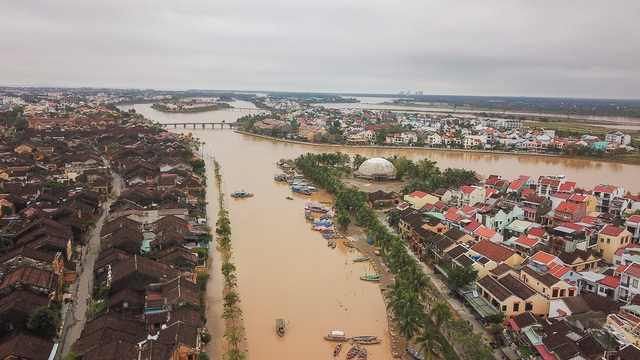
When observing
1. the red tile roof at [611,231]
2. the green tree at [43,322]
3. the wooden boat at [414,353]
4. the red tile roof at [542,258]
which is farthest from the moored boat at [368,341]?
the red tile roof at [611,231]

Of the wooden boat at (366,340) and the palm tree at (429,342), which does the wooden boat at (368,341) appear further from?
the palm tree at (429,342)

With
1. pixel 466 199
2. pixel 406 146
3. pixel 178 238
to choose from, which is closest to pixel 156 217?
pixel 178 238

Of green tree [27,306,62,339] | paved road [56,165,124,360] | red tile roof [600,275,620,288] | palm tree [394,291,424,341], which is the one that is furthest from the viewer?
red tile roof [600,275,620,288]

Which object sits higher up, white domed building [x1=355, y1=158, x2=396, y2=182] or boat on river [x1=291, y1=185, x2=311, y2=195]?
white domed building [x1=355, y1=158, x2=396, y2=182]

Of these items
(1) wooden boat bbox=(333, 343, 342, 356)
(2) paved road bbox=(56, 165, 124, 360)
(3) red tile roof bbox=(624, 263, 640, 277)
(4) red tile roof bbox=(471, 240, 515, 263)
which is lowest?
(1) wooden boat bbox=(333, 343, 342, 356)

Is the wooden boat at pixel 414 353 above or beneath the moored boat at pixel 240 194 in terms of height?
beneath

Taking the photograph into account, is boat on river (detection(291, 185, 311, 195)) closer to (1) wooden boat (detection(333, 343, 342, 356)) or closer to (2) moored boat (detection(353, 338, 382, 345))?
(2) moored boat (detection(353, 338, 382, 345))

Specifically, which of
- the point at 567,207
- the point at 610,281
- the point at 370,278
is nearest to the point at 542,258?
the point at 610,281

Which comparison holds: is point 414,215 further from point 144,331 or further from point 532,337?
point 144,331

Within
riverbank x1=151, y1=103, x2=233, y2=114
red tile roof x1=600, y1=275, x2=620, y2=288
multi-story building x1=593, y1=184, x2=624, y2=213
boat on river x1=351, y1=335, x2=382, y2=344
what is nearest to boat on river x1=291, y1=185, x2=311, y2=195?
multi-story building x1=593, y1=184, x2=624, y2=213
